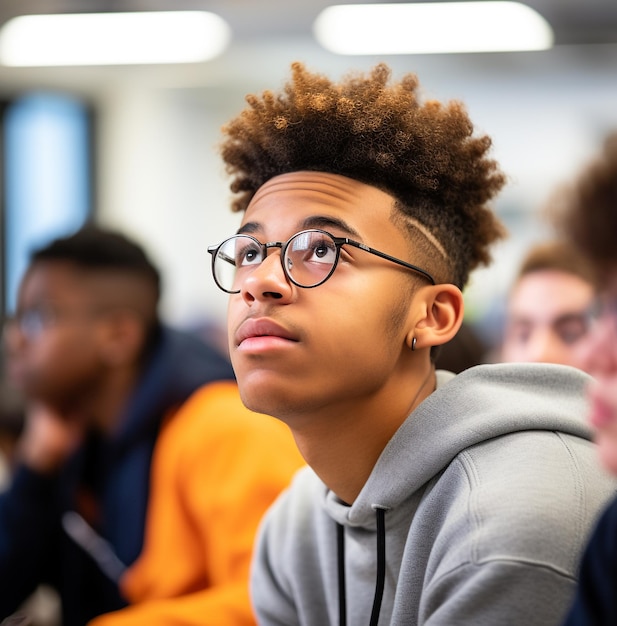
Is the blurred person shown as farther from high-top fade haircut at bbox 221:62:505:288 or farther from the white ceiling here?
the white ceiling

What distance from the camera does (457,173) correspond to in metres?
1.31

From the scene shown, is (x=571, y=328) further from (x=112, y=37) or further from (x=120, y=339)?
(x=112, y=37)

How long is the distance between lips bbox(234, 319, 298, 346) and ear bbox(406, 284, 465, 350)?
193mm

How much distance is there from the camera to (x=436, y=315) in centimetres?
132

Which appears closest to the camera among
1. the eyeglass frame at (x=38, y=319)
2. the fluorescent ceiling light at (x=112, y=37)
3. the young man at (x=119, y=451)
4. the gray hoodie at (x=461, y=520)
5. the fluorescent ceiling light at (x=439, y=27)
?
the gray hoodie at (x=461, y=520)

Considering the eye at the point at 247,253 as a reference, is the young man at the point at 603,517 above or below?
below

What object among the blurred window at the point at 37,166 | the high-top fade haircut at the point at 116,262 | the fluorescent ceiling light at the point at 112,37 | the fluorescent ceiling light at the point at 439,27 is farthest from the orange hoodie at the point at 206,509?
the blurred window at the point at 37,166

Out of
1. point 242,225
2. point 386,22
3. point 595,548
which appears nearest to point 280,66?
point 386,22

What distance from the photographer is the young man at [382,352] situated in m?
1.15

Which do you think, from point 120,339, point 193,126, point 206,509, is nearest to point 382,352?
point 206,509

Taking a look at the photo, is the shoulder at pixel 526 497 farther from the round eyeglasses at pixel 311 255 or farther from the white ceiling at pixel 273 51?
the white ceiling at pixel 273 51

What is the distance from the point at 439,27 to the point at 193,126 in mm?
2279

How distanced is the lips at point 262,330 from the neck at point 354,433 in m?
0.13

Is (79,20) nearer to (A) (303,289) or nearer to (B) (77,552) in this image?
(B) (77,552)
